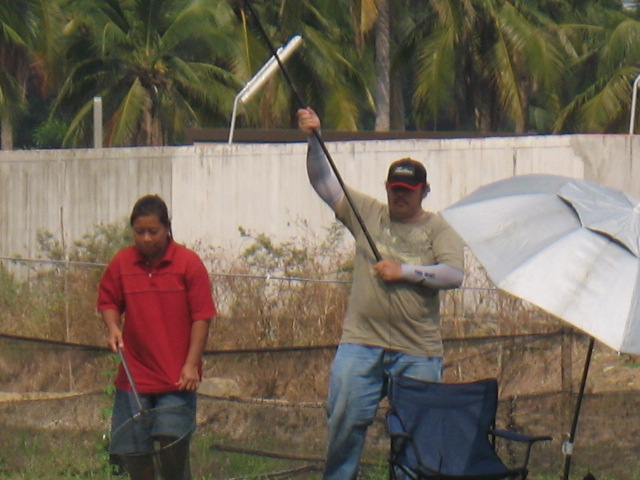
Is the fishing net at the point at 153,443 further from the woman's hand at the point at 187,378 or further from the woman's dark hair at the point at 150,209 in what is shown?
the woman's dark hair at the point at 150,209

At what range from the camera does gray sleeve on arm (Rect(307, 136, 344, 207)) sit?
527cm

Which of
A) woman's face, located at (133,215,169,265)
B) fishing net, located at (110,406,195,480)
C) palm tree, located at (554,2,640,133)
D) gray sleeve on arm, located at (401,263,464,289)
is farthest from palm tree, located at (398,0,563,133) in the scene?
fishing net, located at (110,406,195,480)

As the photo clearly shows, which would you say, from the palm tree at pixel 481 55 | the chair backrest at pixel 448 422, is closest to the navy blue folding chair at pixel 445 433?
the chair backrest at pixel 448 422

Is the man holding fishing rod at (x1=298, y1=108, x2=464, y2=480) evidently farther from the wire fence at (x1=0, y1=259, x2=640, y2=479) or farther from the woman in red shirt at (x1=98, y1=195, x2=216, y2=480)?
the wire fence at (x1=0, y1=259, x2=640, y2=479)

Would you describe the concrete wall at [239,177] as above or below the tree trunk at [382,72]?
below

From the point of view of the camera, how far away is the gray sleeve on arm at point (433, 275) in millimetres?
5039

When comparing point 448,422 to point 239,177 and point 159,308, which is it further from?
point 239,177

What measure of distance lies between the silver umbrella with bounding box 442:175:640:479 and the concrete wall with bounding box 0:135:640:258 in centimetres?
671

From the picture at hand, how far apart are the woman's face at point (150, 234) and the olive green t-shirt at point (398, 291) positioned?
835 mm

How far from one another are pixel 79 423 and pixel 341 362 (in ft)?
7.76

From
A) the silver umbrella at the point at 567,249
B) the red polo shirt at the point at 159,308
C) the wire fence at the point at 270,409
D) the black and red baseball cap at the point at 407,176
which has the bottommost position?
the wire fence at the point at 270,409

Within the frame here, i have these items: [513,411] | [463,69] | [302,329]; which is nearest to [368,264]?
[513,411]

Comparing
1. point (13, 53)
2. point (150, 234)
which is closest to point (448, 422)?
point (150, 234)

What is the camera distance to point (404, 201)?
17.0 feet
